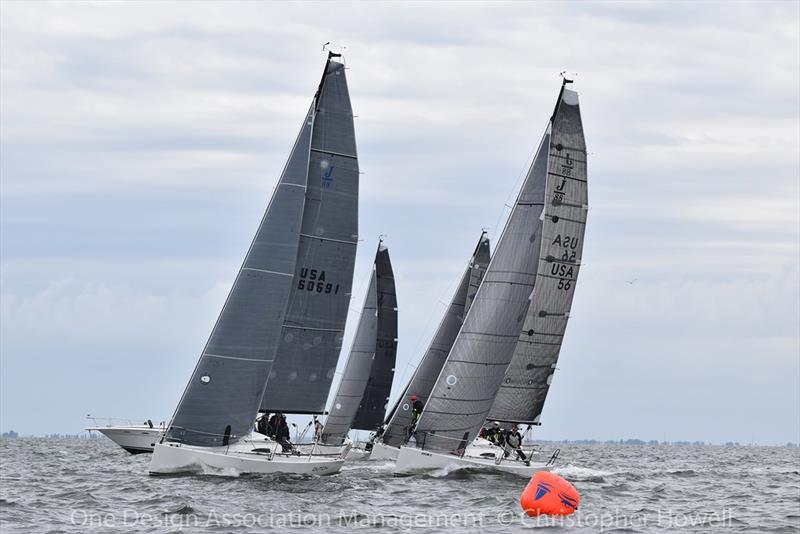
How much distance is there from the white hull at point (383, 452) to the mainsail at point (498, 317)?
8189 mm

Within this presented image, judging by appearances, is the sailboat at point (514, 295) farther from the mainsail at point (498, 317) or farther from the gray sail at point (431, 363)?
the gray sail at point (431, 363)

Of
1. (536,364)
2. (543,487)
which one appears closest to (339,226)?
(536,364)

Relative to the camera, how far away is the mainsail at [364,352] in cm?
4856

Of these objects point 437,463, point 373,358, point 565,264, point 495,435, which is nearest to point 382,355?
point 373,358

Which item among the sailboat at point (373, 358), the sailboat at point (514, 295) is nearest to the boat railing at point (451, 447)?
the sailboat at point (514, 295)

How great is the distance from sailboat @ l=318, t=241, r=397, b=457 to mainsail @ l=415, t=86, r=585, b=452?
10.5 meters

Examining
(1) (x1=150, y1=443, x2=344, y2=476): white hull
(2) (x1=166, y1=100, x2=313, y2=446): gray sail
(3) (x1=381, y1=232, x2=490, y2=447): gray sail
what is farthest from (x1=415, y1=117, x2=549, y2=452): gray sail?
Result: (3) (x1=381, y1=232, x2=490, y2=447): gray sail

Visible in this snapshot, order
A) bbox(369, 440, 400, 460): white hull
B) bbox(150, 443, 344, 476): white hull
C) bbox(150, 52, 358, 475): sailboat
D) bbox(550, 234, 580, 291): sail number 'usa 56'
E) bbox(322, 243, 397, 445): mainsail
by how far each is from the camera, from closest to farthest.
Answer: bbox(150, 443, 344, 476): white hull
bbox(150, 52, 358, 475): sailboat
bbox(550, 234, 580, 291): sail number 'usa 56'
bbox(369, 440, 400, 460): white hull
bbox(322, 243, 397, 445): mainsail

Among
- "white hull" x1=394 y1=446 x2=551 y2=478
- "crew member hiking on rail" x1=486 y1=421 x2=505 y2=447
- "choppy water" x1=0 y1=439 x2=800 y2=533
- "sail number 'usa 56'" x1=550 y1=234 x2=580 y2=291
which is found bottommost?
"choppy water" x1=0 y1=439 x2=800 y2=533

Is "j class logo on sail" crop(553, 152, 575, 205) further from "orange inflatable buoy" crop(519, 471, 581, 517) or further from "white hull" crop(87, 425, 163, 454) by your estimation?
"white hull" crop(87, 425, 163, 454)

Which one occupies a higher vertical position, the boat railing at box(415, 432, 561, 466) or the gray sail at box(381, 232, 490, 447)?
the gray sail at box(381, 232, 490, 447)

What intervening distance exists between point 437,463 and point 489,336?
417 cm

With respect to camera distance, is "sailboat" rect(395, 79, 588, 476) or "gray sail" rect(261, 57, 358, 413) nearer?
"gray sail" rect(261, 57, 358, 413)

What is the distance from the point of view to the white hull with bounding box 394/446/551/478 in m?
38.0
